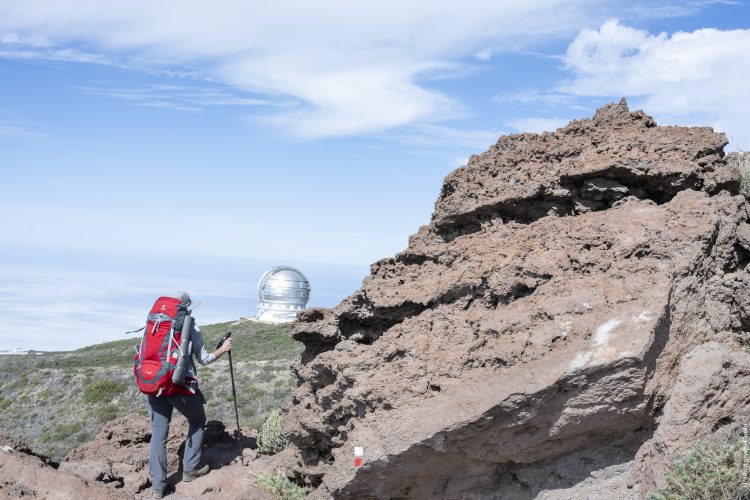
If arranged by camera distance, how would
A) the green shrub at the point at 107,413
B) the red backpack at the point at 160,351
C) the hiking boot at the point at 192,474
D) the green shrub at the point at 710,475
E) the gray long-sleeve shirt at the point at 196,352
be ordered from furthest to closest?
the green shrub at the point at 107,413 → the hiking boot at the point at 192,474 → the gray long-sleeve shirt at the point at 196,352 → the red backpack at the point at 160,351 → the green shrub at the point at 710,475

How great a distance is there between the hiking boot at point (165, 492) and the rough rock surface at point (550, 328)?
146 cm

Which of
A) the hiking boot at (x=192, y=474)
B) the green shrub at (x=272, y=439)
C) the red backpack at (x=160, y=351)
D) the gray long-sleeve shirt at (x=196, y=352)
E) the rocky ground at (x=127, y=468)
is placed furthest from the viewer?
the green shrub at (x=272, y=439)

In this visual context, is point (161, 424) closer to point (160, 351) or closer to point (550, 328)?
point (160, 351)

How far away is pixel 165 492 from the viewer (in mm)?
6930

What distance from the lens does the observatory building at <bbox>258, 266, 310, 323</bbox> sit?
138 feet

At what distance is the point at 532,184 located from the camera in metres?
5.97

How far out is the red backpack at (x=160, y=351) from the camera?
21.7 feet

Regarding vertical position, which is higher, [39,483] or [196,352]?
[196,352]

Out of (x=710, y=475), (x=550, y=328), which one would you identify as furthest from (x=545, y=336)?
(x=710, y=475)

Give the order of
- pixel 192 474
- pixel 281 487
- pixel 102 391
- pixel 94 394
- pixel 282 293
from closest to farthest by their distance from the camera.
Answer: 1. pixel 281 487
2. pixel 192 474
3. pixel 94 394
4. pixel 102 391
5. pixel 282 293

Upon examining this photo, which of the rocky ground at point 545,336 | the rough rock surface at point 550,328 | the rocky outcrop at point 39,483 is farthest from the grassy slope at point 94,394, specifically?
the rough rock surface at point 550,328

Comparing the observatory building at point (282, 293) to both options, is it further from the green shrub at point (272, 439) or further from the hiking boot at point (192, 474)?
the hiking boot at point (192, 474)

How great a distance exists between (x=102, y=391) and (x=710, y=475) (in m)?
25.2

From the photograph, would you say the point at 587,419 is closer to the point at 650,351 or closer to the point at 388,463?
the point at 650,351
